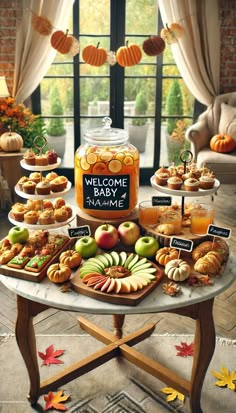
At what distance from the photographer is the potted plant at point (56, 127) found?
547cm

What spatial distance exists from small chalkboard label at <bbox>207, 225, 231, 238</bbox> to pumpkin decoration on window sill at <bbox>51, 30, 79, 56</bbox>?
3.44 metres

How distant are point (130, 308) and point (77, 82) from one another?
400 cm

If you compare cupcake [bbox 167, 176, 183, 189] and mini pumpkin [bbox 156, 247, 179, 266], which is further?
cupcake [bbox 167, 176, 183, 189]

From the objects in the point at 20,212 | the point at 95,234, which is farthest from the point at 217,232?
the point at 20,212

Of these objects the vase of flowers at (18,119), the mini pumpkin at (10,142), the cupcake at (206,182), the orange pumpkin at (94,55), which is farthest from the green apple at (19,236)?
the orange pumpkin at (94,55)

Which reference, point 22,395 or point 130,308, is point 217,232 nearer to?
point 130,308

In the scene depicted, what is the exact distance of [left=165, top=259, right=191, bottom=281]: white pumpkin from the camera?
1.92m

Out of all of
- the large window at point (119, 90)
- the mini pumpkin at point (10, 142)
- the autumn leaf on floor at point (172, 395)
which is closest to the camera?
the autumn leaf on floor at point (172, 395)

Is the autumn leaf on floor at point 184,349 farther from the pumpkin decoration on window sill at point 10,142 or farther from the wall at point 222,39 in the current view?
the wall at point 222,39

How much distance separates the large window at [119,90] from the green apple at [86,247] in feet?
11.8

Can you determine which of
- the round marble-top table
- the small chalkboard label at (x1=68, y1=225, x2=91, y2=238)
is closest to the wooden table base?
the round marble-top table

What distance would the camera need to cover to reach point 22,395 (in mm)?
2379

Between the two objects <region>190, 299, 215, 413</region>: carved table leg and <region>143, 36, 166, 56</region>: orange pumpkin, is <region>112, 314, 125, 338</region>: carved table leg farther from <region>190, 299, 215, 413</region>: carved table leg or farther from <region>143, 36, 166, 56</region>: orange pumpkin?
<region>143, 36, 166, 56</region>: orange pumpkin

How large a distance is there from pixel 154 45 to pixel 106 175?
Result: 3300mm
